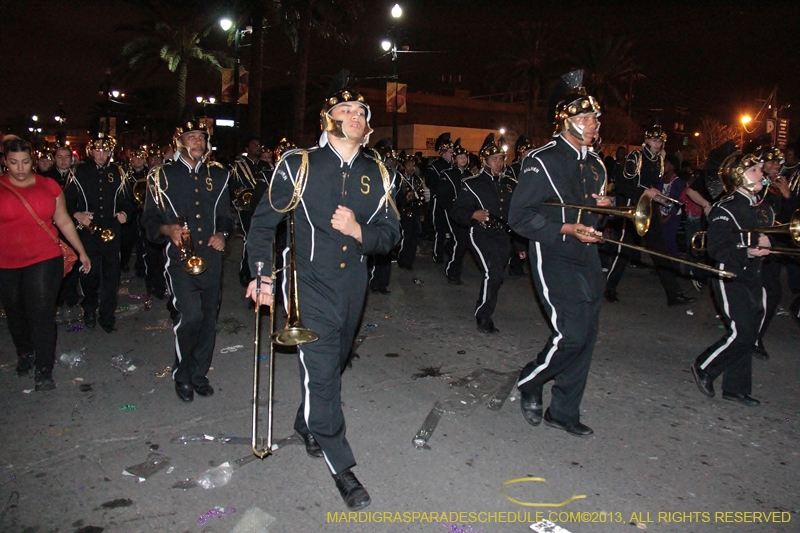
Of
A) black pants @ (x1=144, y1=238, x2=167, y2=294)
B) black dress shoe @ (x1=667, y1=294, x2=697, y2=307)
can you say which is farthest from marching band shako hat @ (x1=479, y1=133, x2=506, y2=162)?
black pants @ (x1=144, y1=238, x2=167, y2=294)

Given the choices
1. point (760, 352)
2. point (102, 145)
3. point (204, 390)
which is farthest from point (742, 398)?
point (102, 145)

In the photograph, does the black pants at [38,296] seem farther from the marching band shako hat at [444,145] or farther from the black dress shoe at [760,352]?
the marching band shako hat at [444,145]

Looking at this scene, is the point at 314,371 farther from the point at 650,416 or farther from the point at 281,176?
the point at 650,416

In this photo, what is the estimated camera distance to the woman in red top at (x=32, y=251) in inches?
218

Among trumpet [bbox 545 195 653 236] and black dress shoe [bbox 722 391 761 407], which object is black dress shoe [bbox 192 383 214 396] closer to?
trumpet [bbox 545 195 653 236]

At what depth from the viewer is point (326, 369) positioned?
3828 mm

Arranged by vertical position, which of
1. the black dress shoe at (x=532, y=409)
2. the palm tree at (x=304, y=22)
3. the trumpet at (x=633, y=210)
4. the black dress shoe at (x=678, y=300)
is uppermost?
the palm tree at (x=304, y=22)

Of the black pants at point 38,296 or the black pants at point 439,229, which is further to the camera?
the black pants at point 439,229

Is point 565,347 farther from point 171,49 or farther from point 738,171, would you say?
point 171,49

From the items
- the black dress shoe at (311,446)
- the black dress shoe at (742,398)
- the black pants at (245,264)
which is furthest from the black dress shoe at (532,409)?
the black pants at (245,264)

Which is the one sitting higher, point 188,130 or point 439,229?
point 188,130

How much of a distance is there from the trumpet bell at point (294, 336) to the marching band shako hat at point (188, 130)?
2.58m

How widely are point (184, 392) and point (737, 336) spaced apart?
15.4 feet

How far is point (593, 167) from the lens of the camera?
4.90 meters
